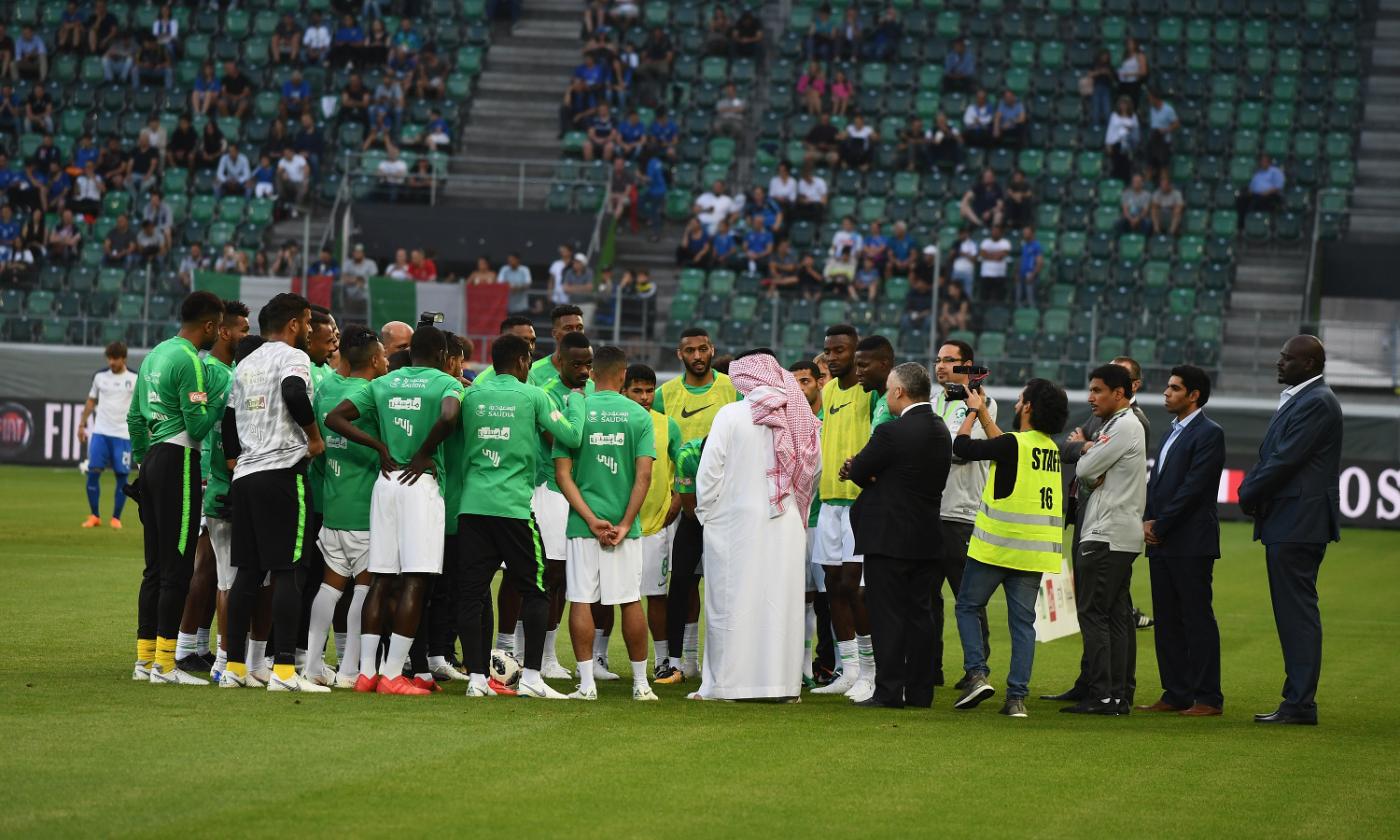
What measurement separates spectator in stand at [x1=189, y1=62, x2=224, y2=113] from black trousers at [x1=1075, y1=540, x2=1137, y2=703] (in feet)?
92.3

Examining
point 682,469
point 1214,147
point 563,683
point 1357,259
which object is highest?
point 1214,147

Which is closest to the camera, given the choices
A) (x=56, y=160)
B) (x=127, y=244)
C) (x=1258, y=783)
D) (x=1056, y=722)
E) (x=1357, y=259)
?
(x=1258, y=783)

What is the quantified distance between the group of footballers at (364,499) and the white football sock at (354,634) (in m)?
0.01

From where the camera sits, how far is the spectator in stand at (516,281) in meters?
28.4

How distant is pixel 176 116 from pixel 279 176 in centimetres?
388

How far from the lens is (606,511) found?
10711 mm

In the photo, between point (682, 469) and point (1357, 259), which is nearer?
point (682, 469)

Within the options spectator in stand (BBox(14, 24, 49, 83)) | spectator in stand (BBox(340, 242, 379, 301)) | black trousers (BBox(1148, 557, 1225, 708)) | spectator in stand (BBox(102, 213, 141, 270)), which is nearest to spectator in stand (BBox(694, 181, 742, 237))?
spectator in stand (BBox(340, 242, 379, 301))

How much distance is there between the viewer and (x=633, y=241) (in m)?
32.7

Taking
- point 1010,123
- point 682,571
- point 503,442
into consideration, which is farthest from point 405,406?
point 1010,123

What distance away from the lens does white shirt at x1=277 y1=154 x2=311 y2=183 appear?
108 ft

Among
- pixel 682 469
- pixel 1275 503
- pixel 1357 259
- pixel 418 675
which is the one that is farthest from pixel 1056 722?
pixel 1357 259

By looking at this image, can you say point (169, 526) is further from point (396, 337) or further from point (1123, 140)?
point (1123, 140)

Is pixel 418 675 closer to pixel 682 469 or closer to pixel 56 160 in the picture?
pixel 682 469
